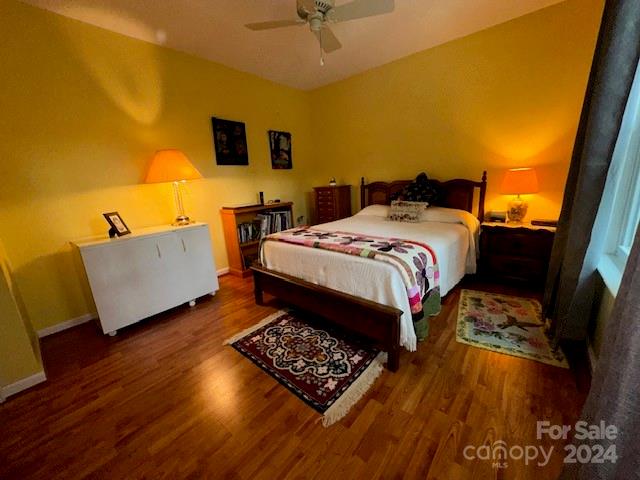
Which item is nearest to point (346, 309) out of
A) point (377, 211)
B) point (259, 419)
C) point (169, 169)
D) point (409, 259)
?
point (409, 259)

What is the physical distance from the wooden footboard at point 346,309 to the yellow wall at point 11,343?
1594 millimetres

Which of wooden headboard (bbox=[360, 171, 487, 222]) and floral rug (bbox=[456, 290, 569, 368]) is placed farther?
wooden headboard (bbox=[360, 171, 487, 222])

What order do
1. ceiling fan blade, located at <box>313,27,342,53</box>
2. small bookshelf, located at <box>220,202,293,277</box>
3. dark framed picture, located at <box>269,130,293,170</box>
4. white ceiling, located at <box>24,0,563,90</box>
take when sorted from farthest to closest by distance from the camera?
dark framed picture, located at <box>269,130,293,170</box>
small bookshelf, located at <box>220,202,293,277</box>
white ceiling, located at <box>24,0,563,90</box>
ceiling fan blade, located at <box>313,27,342,53</box>

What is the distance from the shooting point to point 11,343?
63.8 inches

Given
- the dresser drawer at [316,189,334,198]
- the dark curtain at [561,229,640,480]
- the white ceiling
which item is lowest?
the dark curtain at [561,229,640,480]

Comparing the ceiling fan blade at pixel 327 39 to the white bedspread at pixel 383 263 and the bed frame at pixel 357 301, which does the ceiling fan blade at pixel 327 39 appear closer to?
the white bedspread at pixel 383 263

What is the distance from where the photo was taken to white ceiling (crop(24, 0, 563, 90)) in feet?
7.14

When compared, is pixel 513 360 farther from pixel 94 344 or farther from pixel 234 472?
pixel 94 344

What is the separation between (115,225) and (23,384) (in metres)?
1.27

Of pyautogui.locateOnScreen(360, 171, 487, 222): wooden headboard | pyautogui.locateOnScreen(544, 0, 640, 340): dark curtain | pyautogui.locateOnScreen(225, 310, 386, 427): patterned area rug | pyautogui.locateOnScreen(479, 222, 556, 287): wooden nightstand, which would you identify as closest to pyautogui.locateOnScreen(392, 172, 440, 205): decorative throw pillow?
pyautogui.locateOnScreen(360, 171, 487, 222): wooden headboard

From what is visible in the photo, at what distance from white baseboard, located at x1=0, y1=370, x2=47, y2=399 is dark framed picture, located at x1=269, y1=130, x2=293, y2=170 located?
333 cm

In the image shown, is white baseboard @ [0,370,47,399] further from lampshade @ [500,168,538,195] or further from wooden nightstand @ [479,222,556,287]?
lampshade @ [500,168,538,195]

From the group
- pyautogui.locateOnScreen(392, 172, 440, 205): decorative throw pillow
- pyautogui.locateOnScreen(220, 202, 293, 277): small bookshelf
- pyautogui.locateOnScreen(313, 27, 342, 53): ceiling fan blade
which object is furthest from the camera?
pyautogui.locateOnScreen(220, 202, 293, 277): small bookshelf

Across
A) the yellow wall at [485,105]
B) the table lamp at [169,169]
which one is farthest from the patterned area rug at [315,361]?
the yellow wall at [485,105]
